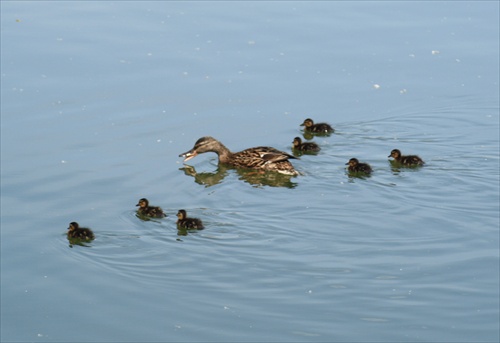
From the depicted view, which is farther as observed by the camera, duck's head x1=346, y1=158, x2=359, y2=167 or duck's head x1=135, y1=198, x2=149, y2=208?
duck's head x1=346, y1=158, x2=359, y2=167

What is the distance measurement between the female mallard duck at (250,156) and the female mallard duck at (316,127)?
0.88 meters

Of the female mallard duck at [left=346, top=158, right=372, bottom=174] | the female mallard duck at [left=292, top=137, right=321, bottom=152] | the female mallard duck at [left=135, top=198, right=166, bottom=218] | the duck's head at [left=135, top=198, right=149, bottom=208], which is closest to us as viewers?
the female mallard duck at [left=135, top=198, right=166, bottom=218]

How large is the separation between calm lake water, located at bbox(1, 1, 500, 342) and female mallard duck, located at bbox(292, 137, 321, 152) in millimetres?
221

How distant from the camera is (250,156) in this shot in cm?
1333

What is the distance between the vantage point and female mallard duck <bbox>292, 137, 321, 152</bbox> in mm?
13547

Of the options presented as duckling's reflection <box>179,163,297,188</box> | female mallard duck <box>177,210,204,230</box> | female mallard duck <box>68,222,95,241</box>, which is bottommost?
female mallard duck <box>68,222,95,241</box>

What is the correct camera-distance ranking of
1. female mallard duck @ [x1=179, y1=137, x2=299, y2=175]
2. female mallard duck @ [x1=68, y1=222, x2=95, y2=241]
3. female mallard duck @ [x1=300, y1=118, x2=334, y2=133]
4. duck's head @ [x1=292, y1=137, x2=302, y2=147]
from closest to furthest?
female mallard duck @ [x1=68, y1=222, x2=95, y2=241], female mallard duck @ [x1=179, y1=137, x2=299, y2=175], duck's head @ [x1=292, y1=137, x2=302, y2=147], female mallard duck @ [x1=300, y1=118, x2=334, y2=133]

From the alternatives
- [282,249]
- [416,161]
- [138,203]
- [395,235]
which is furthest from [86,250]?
[416,161]

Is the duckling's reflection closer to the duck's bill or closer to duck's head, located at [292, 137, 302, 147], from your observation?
the duck's bill

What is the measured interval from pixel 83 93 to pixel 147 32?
3.24m

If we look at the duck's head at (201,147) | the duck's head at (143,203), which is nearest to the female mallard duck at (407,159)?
the duck's head at (201,147)

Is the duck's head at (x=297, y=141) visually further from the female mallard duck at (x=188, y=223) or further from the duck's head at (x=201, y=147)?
the female mallard duck at (x=188, y=223)

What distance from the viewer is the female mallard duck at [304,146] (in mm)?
13547

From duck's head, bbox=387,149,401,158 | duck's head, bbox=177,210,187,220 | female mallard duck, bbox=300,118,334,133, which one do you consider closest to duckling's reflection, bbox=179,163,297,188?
female mallard duck, bbox=300,118,334,133
